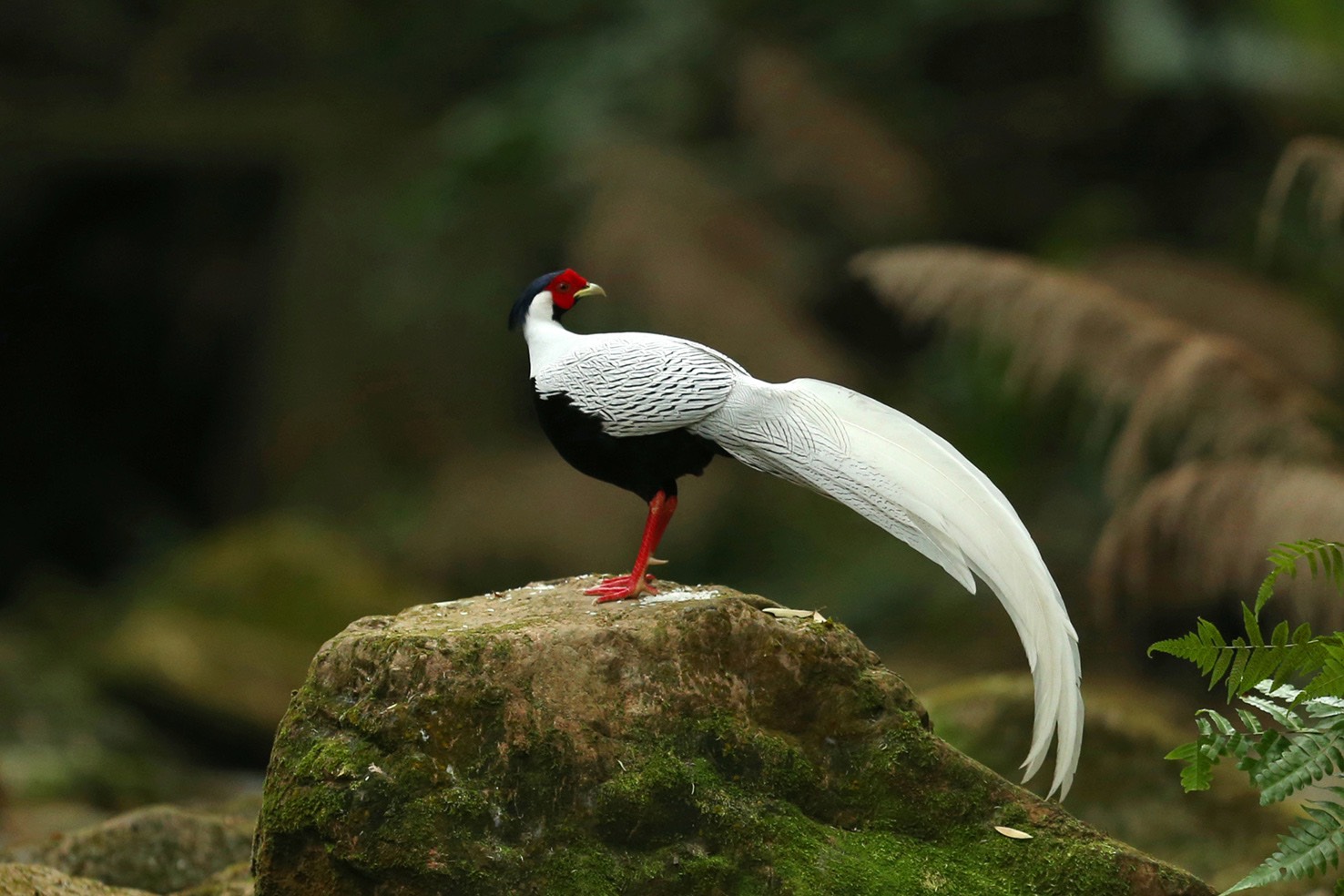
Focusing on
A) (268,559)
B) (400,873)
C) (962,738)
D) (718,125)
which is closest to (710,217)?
(718,125)

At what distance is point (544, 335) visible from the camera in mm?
4219

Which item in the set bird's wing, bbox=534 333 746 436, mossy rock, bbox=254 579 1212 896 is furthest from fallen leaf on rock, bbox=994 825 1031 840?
bird's wing, bbox=534 333 746 436

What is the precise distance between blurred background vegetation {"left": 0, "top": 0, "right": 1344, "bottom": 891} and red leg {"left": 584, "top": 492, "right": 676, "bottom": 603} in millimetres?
3377

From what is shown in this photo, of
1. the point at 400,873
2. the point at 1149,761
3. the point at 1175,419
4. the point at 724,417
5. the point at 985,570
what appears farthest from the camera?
the point at 1175,419

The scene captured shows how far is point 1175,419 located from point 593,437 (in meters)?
4.08

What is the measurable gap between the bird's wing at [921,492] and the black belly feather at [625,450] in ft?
0.27

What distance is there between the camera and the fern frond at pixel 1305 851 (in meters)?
3.00

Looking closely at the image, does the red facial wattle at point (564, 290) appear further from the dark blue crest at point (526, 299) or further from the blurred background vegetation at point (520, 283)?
the blurred background vegetation at point (520, 283)

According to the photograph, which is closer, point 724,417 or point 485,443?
point 724,417

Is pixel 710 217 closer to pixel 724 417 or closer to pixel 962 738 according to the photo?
pixel 962 738

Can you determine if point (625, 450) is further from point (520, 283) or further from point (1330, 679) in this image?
point (520, 283)

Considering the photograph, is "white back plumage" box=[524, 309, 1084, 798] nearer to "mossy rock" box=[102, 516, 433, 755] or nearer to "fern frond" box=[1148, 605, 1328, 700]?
"fern frond" box=[1148, 605, 1328, 700]

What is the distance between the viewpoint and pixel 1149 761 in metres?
5.43

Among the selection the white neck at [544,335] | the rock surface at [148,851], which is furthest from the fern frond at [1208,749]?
the rock surface at [148,851]
